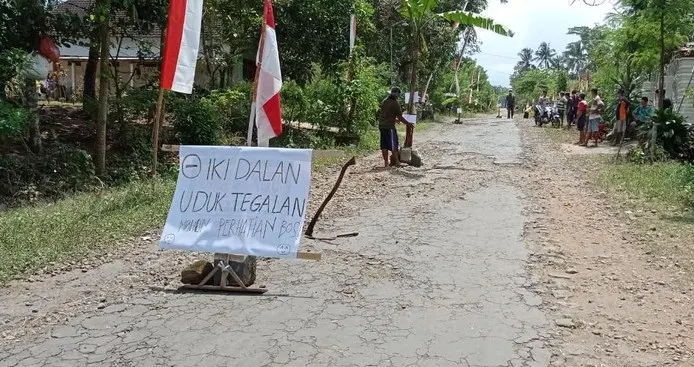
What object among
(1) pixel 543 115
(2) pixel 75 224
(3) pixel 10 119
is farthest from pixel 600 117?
(2) pixel 75 224

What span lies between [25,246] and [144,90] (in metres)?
7.99

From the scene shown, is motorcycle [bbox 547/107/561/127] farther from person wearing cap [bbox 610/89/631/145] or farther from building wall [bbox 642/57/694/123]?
person wearing cap [bbox 610/89/631/145]

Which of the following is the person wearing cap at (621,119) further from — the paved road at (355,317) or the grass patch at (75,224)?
the grass patch at (75,224)

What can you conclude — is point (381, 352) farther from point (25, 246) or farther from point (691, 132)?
point (691, 132)

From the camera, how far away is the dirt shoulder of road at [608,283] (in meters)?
4.63

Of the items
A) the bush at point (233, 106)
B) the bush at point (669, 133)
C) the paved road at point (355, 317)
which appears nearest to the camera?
the paved road at point (355, 317)

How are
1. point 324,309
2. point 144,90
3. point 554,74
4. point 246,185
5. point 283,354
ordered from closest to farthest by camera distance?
point 283,354 → point 324,309 → point 246,185 → point 144,90 → point 554,74

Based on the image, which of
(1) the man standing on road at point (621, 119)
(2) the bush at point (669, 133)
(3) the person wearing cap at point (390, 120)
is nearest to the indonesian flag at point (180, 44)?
(3) the person wearing cap at point (390, 120)

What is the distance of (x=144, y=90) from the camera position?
14.5 metres

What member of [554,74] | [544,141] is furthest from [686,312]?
[554,74]

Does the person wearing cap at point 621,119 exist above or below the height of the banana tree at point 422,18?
below

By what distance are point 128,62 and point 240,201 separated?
23.3m

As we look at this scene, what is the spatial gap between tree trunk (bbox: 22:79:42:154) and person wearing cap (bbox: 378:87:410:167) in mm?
6753

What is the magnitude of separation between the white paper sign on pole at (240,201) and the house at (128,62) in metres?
9.52
